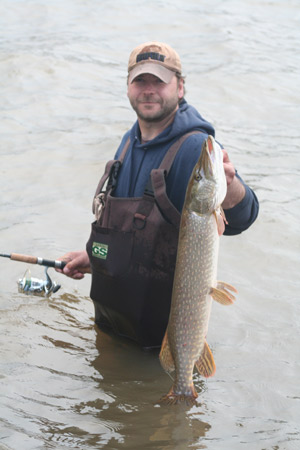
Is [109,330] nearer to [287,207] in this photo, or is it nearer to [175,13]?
[287,207]

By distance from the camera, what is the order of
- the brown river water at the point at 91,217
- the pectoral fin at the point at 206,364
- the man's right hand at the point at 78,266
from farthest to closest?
the man's right hand at the point at 78,266
the brown river water at the point at 91,217
the pectoral fin at the point at 206,364

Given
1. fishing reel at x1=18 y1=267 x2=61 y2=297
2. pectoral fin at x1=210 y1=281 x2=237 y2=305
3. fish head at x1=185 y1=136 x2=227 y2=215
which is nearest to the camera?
fish head at x1=185 y1=136 x2=227 y2=215

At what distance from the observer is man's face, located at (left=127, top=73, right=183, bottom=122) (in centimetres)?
475

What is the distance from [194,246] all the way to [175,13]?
15147 millimetres

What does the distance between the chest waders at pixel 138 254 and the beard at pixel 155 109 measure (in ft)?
0.83

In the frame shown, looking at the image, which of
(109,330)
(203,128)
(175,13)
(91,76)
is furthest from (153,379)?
(175,13)

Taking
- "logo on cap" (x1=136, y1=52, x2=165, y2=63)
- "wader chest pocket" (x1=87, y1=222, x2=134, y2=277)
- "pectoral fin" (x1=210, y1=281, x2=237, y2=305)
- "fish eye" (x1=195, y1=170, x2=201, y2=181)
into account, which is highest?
"logo on cap" (x1=136, y1=52, x2=165, y2=63)

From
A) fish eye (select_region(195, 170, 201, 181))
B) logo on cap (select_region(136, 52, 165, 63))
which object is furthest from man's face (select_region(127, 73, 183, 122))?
fish eye (select_region(195, 170, 201, 181))

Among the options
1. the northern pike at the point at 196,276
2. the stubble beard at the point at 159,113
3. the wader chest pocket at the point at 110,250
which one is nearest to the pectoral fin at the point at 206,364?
the northern pike at the point at 196,276

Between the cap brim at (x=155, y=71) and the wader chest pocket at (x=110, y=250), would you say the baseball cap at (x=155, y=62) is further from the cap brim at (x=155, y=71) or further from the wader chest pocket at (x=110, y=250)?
the wader chest pocket at (x=110, y=250)

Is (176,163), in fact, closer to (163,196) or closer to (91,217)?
(163,196)

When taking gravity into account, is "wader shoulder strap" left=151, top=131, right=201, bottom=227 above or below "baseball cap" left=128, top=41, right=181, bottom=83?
below

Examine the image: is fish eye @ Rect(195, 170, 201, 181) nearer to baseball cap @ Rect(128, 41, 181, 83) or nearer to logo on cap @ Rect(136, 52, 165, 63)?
baseball cap @ Rect(128, 41, 181, 83)

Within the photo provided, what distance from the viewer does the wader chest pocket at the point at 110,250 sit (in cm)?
467
